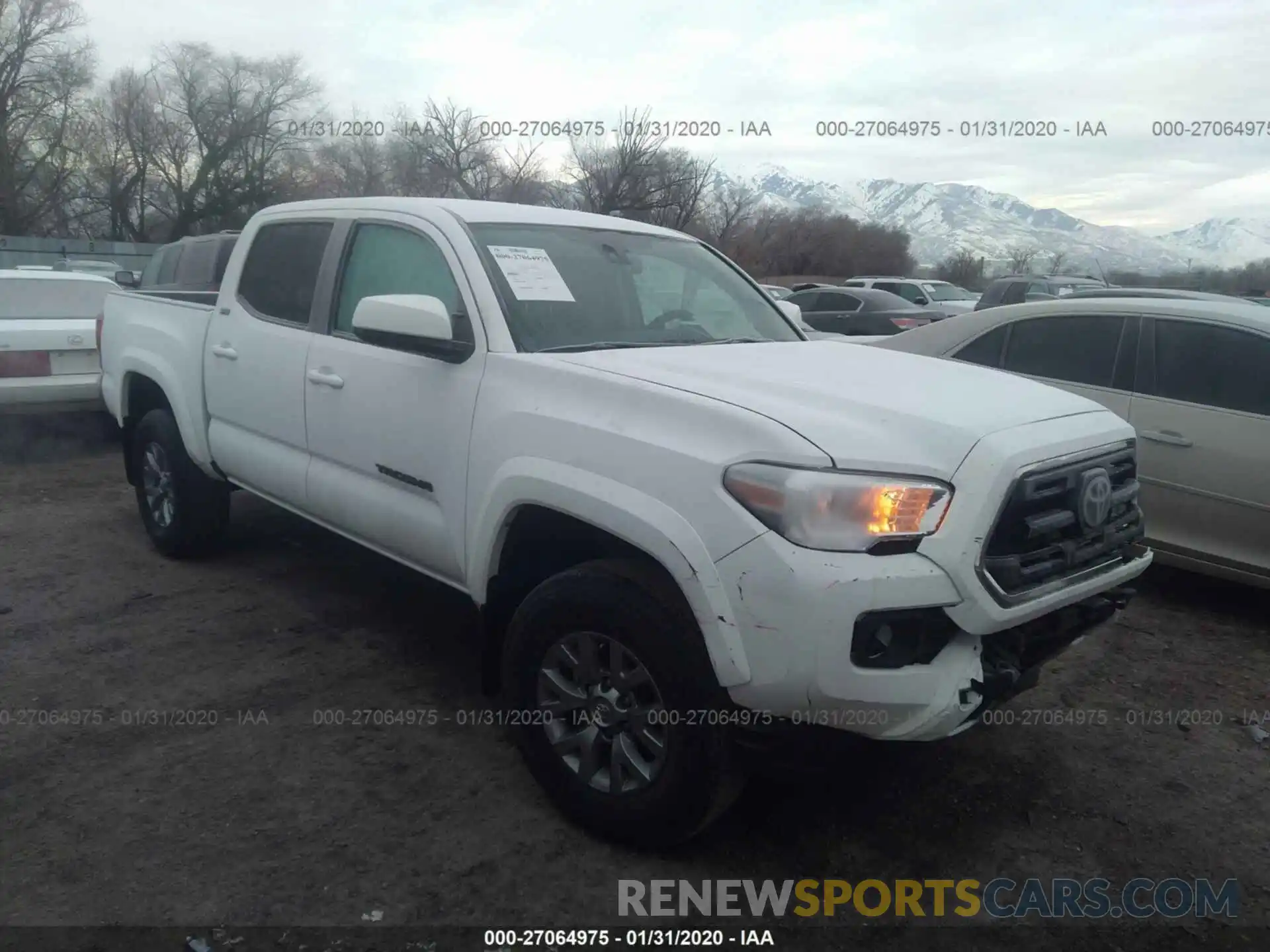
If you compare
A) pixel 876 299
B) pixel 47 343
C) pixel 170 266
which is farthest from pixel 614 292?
pixel 876 299

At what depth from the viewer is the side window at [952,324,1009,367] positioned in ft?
18.7

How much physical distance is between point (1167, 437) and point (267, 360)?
14.1 ft

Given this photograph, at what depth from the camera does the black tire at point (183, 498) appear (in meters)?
5.05

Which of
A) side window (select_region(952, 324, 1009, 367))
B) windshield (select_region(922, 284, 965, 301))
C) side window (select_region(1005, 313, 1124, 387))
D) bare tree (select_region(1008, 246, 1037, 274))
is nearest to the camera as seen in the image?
side window (select_region(1005, 313, 1124, 387))

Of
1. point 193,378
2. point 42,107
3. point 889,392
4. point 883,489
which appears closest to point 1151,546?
point 889,392

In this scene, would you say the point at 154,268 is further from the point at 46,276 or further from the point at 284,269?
the point at 284,269

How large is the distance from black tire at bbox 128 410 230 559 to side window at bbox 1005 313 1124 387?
4.46 meters

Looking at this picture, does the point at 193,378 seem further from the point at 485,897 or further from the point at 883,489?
the point at 883,489

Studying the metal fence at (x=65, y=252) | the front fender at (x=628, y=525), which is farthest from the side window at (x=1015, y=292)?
the metal fence at (x=65, y=252)

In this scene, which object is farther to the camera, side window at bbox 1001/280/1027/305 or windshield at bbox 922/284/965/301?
windshield at bbox 922/284/965/301

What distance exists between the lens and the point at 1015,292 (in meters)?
14.7

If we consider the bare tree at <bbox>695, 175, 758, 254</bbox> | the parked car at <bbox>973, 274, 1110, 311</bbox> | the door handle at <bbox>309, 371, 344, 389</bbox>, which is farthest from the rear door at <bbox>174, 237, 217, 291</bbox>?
the bare tree at <bbox>695, 175, 758, 254</bbox>

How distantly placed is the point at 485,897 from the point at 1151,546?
387cm

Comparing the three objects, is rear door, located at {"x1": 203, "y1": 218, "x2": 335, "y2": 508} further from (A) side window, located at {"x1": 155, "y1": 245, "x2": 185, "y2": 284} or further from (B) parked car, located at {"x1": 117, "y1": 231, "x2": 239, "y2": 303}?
(A) side window, located at {"x1": 155, "y1": 245, "x2": 185, "y2": 284}
